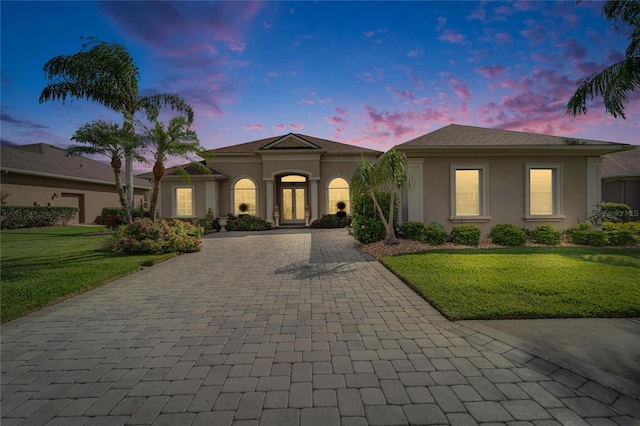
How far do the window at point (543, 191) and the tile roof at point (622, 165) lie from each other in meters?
7.96

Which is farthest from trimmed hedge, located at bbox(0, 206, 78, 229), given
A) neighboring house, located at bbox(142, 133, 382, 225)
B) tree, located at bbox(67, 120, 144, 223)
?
tree, located at bbox(67, 120, 144, 223)

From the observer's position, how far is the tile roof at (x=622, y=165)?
1591 cm

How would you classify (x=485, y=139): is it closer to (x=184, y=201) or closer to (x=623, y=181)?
(x=623, y=181)

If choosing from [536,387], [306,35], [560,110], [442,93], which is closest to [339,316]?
[536,387]

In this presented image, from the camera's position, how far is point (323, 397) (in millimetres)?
2305

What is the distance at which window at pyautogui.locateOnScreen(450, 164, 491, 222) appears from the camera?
35.5 ft

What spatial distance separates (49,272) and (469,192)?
13.4 meters

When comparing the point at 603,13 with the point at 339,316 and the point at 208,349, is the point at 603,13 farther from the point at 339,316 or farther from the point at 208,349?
the point at 208,349

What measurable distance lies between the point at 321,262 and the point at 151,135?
344 inches

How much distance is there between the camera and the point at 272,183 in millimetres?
18391

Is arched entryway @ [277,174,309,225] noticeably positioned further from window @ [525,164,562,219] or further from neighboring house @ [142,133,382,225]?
window @ [525,164,562,219]

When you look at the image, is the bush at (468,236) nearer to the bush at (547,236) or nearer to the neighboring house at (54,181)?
the bush at (547,236)

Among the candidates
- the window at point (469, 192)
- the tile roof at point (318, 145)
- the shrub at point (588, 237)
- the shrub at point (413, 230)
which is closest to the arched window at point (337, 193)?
the tile roof at point (318, 145)

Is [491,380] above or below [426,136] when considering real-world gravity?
below
